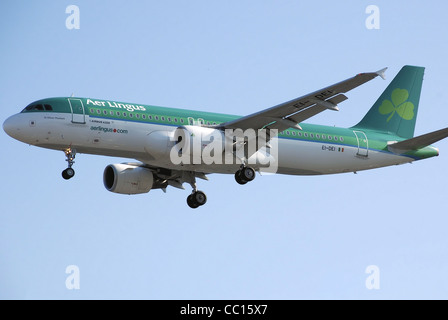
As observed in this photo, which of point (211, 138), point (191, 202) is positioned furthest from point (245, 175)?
point (191, 202)

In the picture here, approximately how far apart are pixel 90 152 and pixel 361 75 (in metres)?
13.4

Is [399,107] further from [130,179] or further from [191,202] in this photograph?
[130,179]

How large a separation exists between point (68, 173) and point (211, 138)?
683cm

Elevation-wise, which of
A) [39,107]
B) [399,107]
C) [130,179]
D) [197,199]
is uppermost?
[399,107]

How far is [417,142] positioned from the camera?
159ft

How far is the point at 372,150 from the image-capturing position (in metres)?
49.0

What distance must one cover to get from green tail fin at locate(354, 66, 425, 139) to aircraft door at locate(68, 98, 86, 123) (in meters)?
16.1

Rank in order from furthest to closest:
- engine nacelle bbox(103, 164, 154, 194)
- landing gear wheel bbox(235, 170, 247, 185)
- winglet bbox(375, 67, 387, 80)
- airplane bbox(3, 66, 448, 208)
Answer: engine nacelle bbox(103, 164, 154, 194)
landing gear wheel bbox(235, 170, 247, 185)
airplane bbox(3, 66, 448, 208)
winglet bbox(375, 67, 387, 80)

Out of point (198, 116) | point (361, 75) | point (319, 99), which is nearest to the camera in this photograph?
point (361, 75)

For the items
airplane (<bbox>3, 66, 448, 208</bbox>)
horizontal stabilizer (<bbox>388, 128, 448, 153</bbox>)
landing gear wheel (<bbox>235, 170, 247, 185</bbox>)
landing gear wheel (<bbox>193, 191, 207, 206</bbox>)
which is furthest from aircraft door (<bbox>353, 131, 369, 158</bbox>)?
landing gear wheel (<bbox>193, 191, 207, 206</bbox>)

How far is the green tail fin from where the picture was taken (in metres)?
51.4

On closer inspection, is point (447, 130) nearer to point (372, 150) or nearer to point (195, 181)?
point (372, 150)

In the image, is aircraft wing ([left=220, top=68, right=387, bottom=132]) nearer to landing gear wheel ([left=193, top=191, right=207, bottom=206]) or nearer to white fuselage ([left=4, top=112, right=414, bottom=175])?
white fuselage ([left=4, top=112, right=414, bottom=175])

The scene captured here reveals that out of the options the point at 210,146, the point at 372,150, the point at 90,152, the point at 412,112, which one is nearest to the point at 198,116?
the point at 210,146
